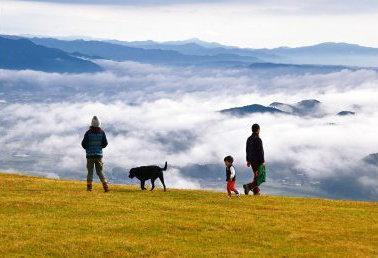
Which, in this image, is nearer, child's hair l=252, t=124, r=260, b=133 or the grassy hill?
the grassy hill

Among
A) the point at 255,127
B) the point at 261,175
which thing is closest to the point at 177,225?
the point at 255,127

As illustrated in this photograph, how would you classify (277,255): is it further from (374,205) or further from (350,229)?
(374,205)

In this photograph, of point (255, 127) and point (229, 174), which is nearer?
point (229, 174)

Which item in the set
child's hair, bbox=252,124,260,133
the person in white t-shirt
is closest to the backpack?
the person in white t-shirt

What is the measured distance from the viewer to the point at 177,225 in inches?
888

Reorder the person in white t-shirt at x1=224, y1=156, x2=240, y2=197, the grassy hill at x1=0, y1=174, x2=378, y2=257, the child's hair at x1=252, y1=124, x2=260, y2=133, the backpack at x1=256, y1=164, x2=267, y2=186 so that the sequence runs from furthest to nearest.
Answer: the backpack at x1=256, y1=164, x2=267, y2=186
the child's hair at x1=252, y1=124, x2=260, y2=133
the person in white t-shirt at x1=224, y1=156, x2=240, y2=197
the grassy hill at x1=0, y1=174, x2=378, y2=257

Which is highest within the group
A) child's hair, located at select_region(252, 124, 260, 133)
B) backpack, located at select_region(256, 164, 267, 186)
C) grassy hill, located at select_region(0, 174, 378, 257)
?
child's hair, located at select_region(252, 124, 260, 133)

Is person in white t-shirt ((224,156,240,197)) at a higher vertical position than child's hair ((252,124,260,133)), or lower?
lower

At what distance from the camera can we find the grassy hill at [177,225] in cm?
1916

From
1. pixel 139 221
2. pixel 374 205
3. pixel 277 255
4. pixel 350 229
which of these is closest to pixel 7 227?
pixel 139 221

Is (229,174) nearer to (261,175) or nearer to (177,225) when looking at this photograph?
(261,175)

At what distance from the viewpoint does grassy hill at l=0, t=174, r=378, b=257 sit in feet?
62.8

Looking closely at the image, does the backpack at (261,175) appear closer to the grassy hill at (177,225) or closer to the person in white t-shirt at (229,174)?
the person in white t-shirt at (229,174)

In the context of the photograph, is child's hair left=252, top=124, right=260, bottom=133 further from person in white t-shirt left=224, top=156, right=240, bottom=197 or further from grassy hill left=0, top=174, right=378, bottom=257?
grassy hill left=0, top=174, right=378, bottom=257
